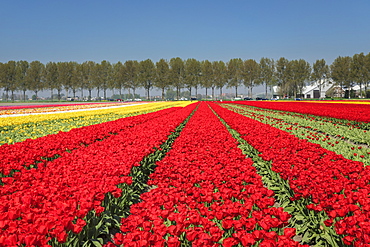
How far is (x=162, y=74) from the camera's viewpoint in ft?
315

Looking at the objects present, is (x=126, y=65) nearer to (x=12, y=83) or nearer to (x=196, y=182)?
(x=12, y=83)

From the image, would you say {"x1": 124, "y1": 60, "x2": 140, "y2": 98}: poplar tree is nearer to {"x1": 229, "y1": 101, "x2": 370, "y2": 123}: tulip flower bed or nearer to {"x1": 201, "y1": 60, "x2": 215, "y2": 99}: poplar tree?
{"x1": 201, "y1": 60, "x2": 215, "y2": 99}: poplar tree

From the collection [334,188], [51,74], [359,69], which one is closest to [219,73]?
[359,69]

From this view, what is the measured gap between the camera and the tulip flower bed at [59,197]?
7.93 feet

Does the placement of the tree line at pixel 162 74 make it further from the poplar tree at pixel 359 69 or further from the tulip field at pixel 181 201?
the tulip field at pixel 181 201

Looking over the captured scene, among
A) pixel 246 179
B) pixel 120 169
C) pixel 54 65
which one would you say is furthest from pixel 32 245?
pixel 54 65

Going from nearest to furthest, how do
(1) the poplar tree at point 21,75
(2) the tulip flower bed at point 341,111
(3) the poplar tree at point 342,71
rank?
(2) the tulip flower bed at point 341,111, (3) the poplar tree at point 342,71, (1) the poplar tree at point 21,75

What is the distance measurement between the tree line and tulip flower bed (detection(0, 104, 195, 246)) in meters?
92.5

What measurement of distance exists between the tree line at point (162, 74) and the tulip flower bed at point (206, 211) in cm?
9236

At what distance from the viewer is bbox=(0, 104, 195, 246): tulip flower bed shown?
2.42m

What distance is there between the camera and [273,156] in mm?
6305

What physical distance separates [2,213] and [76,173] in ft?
5.82

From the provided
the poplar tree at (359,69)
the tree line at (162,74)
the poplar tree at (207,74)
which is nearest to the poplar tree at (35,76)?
the tree line at (162,74)

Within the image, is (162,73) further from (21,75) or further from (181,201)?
(181,201)
